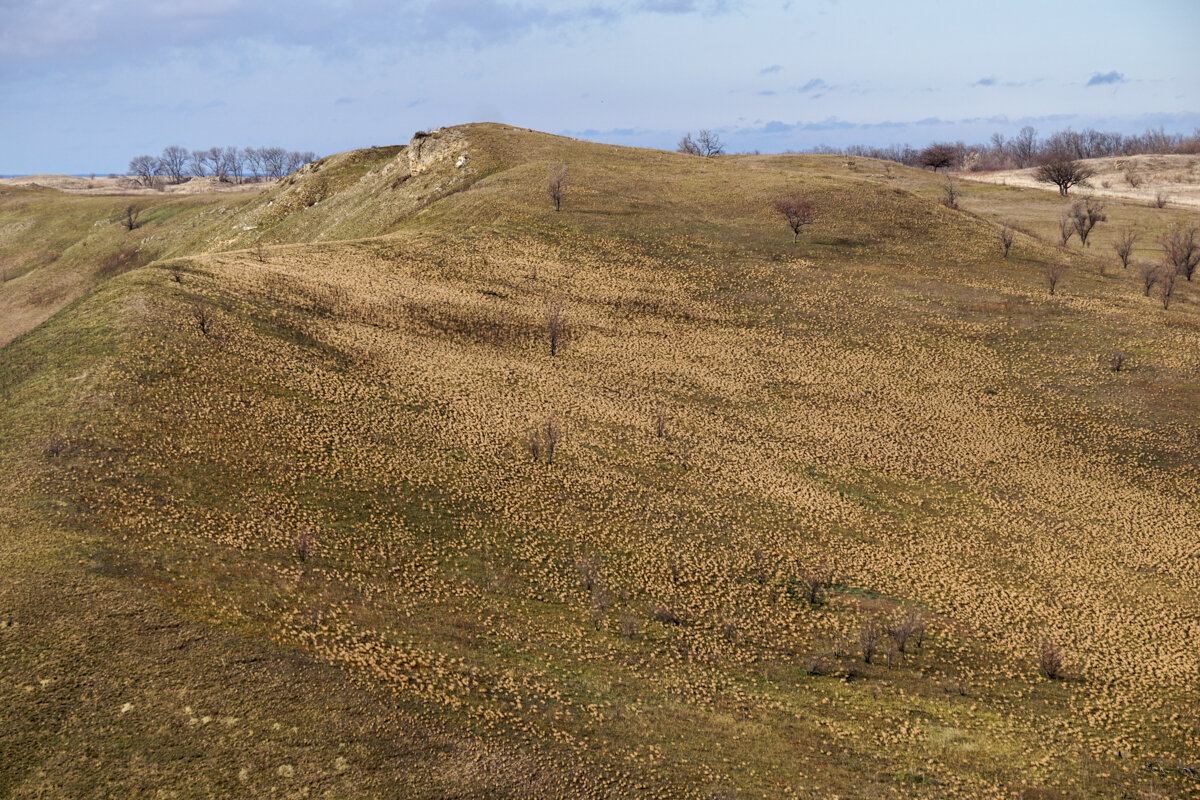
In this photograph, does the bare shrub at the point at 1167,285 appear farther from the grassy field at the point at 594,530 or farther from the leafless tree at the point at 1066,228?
the leafless tree at the point at 1066,228

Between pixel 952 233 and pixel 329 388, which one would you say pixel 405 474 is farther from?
pixel 952 233

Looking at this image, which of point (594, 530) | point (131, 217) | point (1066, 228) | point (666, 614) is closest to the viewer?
point (666, 614)

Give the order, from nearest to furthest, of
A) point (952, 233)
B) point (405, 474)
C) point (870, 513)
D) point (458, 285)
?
point (405, 474) < point (870, 513) < point (458, 285) < point (952, 233)


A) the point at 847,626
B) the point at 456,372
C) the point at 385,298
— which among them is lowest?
the point at 847,626

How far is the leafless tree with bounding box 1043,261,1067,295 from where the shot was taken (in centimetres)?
6606

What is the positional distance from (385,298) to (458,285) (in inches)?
287

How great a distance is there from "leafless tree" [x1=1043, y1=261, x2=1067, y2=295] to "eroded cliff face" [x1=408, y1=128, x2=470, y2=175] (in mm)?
64358

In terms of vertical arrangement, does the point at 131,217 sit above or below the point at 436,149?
below

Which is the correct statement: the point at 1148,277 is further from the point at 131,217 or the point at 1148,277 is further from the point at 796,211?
the point at 131,217

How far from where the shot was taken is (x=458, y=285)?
60500mm

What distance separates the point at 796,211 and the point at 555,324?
121 ft

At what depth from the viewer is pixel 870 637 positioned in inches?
1094

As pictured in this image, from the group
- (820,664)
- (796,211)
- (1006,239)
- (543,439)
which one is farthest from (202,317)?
(1006,239)

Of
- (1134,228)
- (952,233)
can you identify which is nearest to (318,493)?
(952,233)
